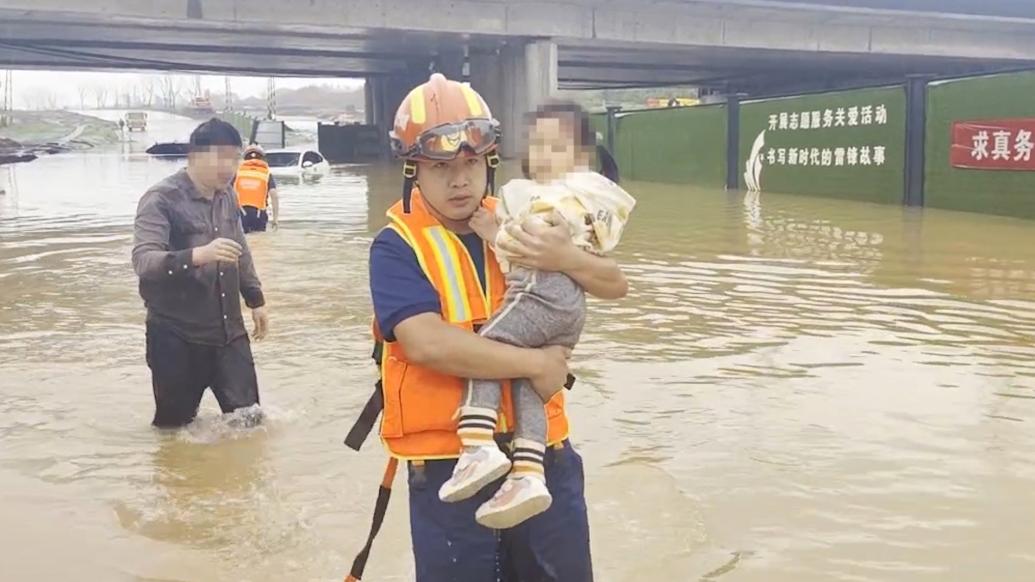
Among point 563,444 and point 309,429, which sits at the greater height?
point 563,444

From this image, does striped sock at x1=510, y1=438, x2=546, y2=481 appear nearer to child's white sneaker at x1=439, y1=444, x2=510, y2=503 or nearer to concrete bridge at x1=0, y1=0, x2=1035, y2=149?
child's white sneaker at x1=439, y1=444, x2=510, y2=503

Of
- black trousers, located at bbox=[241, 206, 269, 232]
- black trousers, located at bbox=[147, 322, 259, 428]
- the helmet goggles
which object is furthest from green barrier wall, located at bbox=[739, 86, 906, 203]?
the helmet goggles

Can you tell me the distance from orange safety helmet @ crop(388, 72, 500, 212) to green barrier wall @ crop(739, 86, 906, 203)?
17.5 metres

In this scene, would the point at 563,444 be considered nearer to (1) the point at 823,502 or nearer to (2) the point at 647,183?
(1) the point at 823,502

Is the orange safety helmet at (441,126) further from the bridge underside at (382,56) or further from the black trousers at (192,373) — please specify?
the bridge underside at (382,56)

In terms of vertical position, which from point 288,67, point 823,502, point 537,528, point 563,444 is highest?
point 288,67

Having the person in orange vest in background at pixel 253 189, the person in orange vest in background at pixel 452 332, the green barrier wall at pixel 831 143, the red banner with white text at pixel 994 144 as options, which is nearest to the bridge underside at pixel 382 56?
the green barrier wall at pixel 831 143

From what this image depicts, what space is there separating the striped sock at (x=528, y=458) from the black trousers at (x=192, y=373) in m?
3.43

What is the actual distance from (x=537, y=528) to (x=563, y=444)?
21 cm

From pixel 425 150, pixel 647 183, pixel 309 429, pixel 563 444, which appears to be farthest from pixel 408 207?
pixel 647 183

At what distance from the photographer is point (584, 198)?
2439mm

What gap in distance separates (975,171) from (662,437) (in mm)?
13135

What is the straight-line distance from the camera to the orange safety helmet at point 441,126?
236cm

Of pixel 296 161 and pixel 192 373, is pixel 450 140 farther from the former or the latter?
pixel 296 161
